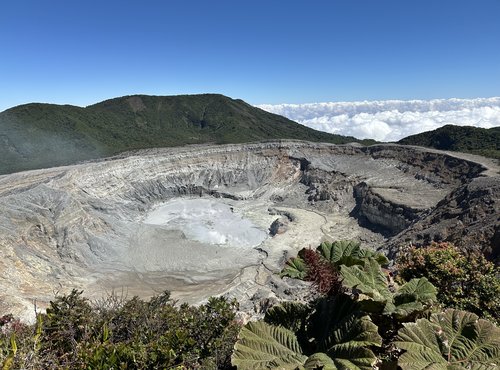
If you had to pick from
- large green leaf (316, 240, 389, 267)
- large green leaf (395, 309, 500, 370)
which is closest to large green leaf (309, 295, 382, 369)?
large green leaf (395, 309, 500, 370)

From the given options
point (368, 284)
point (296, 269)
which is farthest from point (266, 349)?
point (368, 284)

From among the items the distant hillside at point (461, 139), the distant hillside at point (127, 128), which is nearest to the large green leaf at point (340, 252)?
the distant hillside at point (461, 139)

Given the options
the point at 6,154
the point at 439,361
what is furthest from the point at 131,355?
the point at 6,154

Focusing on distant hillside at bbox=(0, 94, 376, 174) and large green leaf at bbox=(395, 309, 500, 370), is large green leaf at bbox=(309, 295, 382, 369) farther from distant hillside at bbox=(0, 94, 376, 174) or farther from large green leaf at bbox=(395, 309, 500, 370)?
distant hillside at bbox=(0, 94, 376, 174)

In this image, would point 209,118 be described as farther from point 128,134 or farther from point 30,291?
point 30,291

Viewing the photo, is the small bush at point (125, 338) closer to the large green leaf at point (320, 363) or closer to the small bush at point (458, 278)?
the large green leaf at point (320, 363)

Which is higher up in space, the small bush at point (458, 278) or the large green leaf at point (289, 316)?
the large green leaf at point (289, 316)

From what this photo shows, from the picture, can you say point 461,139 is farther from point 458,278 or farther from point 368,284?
point 368,284
